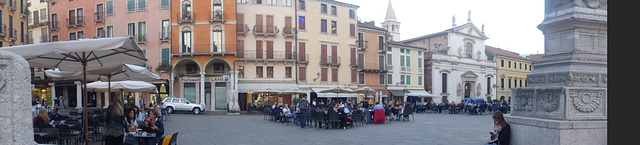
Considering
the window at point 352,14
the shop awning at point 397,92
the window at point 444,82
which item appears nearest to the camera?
the window at point 352,14

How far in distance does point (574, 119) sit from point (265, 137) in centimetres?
881

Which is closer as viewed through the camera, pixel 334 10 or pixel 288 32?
pixel 288 32

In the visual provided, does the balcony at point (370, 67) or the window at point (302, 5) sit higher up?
the window at point (302, 5)

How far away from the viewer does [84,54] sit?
8266mm

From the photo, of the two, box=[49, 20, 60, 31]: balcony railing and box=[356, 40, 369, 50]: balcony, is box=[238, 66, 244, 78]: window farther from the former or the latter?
box=[49, 20, 60, 31]: balcony railing

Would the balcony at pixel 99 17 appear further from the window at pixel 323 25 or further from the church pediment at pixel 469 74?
the church pediment at pixel 469 74

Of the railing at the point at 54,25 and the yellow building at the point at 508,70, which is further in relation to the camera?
the yellow building at the point at 508,70

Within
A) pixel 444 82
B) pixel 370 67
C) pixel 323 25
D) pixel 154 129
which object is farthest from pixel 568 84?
pixel 444 82

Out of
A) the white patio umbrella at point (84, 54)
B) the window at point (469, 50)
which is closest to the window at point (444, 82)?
the window at point (469, 50)

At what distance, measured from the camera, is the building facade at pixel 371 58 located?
41.1 meters

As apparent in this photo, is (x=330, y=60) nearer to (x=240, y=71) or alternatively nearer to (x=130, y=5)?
(x=240, y=71)

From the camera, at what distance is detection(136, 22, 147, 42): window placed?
34812 millimetres

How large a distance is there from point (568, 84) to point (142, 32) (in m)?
34.5

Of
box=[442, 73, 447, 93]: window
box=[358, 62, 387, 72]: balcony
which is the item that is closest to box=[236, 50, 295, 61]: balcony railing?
box=[358, 62, 387, 72]: balcony
